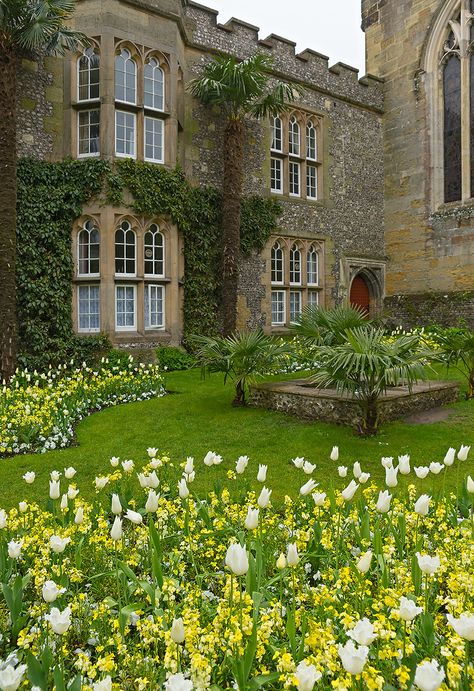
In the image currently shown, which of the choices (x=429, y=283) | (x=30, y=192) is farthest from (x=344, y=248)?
(x=30, y=192)

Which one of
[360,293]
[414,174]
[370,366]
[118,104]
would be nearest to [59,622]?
[370,366]

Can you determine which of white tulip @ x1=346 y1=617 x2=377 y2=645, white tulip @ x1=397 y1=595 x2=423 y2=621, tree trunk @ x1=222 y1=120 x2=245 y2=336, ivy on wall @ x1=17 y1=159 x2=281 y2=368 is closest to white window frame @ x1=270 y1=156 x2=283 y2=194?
tree trunk @ x1=222 y1=120 x2=245 y2=336

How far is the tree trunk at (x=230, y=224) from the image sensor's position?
46.5ft

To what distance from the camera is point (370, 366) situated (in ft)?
20.3

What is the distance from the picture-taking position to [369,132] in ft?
61.5

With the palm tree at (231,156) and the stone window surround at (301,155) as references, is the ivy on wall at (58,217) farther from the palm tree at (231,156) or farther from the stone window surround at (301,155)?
the stone window surround at (301,155)

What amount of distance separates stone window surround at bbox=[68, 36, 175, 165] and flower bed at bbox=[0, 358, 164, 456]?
5.63 m

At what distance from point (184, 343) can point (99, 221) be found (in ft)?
12.4

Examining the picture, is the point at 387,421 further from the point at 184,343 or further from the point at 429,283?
the point at 429,283

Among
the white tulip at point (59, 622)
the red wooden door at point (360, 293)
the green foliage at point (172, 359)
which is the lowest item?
the white tulip at point (59, 622)

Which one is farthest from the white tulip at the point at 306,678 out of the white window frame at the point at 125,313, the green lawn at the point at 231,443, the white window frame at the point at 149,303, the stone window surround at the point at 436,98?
the stone window surround at the point at 436,98

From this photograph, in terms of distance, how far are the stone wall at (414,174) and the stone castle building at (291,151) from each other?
5cm

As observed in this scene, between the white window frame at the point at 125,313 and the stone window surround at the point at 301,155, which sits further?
the stone window surround at the point at 301,155

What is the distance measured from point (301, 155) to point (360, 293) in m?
5.45
